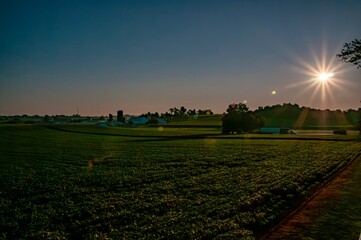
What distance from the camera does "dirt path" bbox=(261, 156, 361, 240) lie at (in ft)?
45.6

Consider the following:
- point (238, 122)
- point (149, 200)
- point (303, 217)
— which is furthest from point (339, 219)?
point (238, 122)

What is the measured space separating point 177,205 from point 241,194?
448 centimetres

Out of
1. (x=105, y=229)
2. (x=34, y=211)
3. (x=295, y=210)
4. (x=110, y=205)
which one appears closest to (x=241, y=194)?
(x=295, y=210)

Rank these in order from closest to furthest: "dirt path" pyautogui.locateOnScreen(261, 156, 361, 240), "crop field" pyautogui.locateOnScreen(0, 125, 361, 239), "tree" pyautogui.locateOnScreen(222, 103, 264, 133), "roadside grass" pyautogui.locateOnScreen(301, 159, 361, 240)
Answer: "roadside grass" pyautogui.locateOnScreen(301, 159, 361, 240) → "dirt path" pyautogui.locateOnScreen(261, 156, 361, 240) → "crop field" pyautogui.locateOnScreen(0, 125, 361, 239) → "tree" pyautogui.locateOnScreen(222, 103, 264, 133)

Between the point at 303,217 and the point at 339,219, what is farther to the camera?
the point at 303,217

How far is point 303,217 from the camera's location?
16.3m

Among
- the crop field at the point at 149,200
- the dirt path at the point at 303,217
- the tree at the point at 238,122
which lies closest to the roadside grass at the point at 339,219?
the dirt path at the point at 303,217

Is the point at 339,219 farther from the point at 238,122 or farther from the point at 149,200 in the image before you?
the point at 238,122

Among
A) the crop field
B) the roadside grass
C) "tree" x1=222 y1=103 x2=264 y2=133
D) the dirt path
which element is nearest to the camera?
the roadside grass

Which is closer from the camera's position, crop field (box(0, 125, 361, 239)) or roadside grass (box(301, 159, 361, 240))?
roadside grass (box(301, 159, 361, 240))

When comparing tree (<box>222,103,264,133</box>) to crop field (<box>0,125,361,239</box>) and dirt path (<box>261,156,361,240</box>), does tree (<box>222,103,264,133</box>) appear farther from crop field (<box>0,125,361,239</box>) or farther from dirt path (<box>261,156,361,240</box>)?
dirt path (<box>261,156,361,240</box>)

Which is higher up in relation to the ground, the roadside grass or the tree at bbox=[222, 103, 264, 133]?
the tree at bbox=[222, 103, 264, 133]

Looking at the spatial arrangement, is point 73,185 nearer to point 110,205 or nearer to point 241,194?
point 110,205

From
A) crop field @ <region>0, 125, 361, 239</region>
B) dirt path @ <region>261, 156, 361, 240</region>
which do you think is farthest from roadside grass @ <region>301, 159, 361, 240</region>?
crop field @ <region>0, 125, 361, 239</region>
